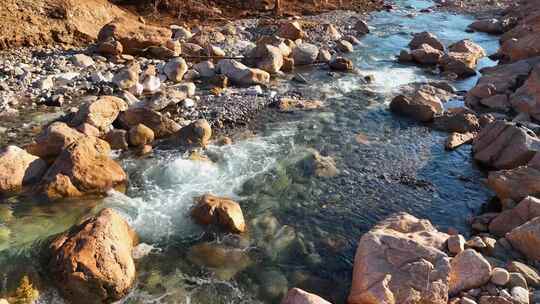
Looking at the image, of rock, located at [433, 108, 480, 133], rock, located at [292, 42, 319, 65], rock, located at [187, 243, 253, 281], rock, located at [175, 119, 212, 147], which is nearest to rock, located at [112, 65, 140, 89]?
rock, located at [175, 119, 212, 147]

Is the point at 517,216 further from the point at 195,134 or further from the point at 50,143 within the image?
the point at 50,143

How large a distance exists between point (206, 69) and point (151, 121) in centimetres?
501

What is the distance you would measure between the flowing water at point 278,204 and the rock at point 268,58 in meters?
3.06

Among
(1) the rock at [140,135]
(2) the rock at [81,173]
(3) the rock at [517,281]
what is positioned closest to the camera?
(3) the rock at [517,281]

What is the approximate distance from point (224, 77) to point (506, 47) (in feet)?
45.4

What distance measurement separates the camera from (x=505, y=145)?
1238cm

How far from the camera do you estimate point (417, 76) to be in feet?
63.5

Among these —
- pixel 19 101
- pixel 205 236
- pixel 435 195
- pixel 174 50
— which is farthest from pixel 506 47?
pixel 19 101

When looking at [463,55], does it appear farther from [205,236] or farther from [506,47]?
[205,236]

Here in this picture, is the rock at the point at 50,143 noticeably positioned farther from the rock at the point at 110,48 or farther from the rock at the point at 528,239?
the rock at the point at 528,239

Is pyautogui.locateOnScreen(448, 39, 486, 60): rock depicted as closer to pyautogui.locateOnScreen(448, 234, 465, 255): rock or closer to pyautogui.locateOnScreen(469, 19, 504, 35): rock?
pyautogui.locateOnScreen(469, 19, 504, 35): rock

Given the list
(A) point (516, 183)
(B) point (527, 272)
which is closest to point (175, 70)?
(A) point (516, 183)

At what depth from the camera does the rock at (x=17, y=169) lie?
9961 mm

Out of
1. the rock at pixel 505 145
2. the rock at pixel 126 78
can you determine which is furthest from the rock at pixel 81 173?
the rock at pixel 505 145
